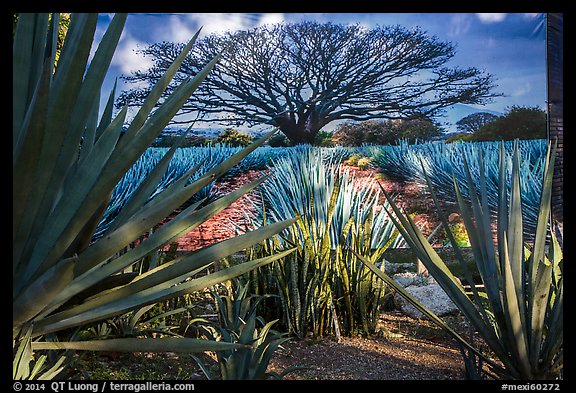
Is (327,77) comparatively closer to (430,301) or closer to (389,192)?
(389,192)

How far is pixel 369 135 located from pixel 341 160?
0.85 feet

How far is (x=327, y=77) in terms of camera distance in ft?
12.3

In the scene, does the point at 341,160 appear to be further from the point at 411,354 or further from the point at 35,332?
the point at 35,332

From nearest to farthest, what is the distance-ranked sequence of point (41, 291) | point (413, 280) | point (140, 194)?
point (41, 291) < point (140, 194) < point (413, 280)

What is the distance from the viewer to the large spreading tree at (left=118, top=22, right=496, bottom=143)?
372 centimetres

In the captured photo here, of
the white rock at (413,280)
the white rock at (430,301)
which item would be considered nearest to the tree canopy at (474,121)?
the white rock at (413,280)

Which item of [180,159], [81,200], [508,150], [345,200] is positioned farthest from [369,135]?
[81,200]

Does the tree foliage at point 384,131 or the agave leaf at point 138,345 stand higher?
the tree foliage at point 384,131

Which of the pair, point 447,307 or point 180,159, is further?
point 180,159

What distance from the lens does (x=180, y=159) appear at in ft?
12.4

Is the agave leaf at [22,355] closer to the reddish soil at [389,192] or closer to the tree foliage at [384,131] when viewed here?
the reddish soil at [389,192]

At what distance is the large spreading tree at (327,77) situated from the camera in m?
3.72

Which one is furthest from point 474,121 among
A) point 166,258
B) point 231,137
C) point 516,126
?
point 166,258

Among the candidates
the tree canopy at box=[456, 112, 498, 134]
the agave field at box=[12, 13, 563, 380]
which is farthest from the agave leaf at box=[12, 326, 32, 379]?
the tree canopy at box=[456, 112, 498, 134]
